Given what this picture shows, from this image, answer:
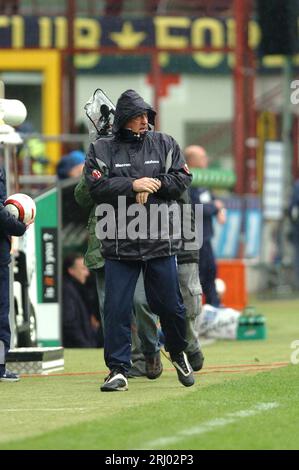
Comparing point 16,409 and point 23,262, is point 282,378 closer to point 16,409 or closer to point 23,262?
point 16,409

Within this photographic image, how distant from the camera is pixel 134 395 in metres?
11.5

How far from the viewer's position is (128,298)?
11.6 meters

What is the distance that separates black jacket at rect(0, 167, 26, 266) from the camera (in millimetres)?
12109

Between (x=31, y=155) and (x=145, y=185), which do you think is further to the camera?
(x=31, y=155)

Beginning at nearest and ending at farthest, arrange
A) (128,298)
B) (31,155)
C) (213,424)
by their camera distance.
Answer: (213,424), (128,298), (31,155)

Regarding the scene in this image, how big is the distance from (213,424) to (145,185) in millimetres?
2156

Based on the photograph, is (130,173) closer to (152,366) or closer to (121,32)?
(152,366)

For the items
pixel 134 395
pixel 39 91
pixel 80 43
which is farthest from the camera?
pixel 39 91

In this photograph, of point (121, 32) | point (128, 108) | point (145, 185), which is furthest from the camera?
point (121, 32)

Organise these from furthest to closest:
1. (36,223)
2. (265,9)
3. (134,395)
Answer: (265,9) → (36,223) → (134,395)

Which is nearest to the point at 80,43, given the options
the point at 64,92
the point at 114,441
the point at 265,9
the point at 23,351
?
the point at 64,92

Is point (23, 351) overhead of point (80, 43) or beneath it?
beneath

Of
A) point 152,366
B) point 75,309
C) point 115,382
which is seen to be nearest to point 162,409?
point 115,382

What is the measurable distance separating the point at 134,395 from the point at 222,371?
5.93ft
